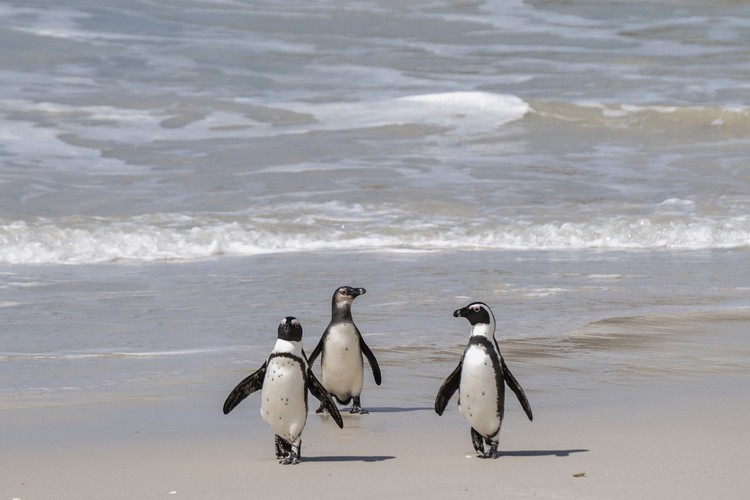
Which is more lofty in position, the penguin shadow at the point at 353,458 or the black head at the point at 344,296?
the black head at the point at 344,296

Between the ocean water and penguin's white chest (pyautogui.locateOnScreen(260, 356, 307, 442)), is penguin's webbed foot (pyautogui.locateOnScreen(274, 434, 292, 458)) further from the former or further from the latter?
the ocean water

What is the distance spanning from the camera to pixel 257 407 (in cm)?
486

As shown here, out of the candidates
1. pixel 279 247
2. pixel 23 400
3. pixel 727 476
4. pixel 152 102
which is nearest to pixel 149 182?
pixel 279 247

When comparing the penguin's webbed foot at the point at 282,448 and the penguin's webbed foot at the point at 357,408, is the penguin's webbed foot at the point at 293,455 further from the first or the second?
the penguin's webbed foot at the point at 357,408

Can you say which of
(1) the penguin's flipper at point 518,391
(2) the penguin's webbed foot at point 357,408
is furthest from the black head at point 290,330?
(2) the penguin's webbed foot at point 357,408

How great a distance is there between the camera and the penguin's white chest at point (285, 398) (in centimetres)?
404

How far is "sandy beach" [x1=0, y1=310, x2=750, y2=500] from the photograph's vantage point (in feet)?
12.2

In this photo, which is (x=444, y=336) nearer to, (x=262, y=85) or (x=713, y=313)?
(x=713, y=313)

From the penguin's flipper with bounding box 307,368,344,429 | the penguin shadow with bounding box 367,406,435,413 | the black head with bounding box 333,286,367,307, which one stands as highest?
the black head with bounding box 333,286,367,307

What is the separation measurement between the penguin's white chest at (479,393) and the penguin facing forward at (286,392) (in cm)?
41

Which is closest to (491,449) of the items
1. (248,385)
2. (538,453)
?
(538,453)

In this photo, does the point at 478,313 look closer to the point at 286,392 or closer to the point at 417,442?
the point at 417,442

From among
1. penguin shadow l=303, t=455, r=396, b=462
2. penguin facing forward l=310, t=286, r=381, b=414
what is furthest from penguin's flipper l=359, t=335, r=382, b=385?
penguin shadow l=303, t=455, r=396, b=462

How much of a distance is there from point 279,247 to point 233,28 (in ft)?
43.2
